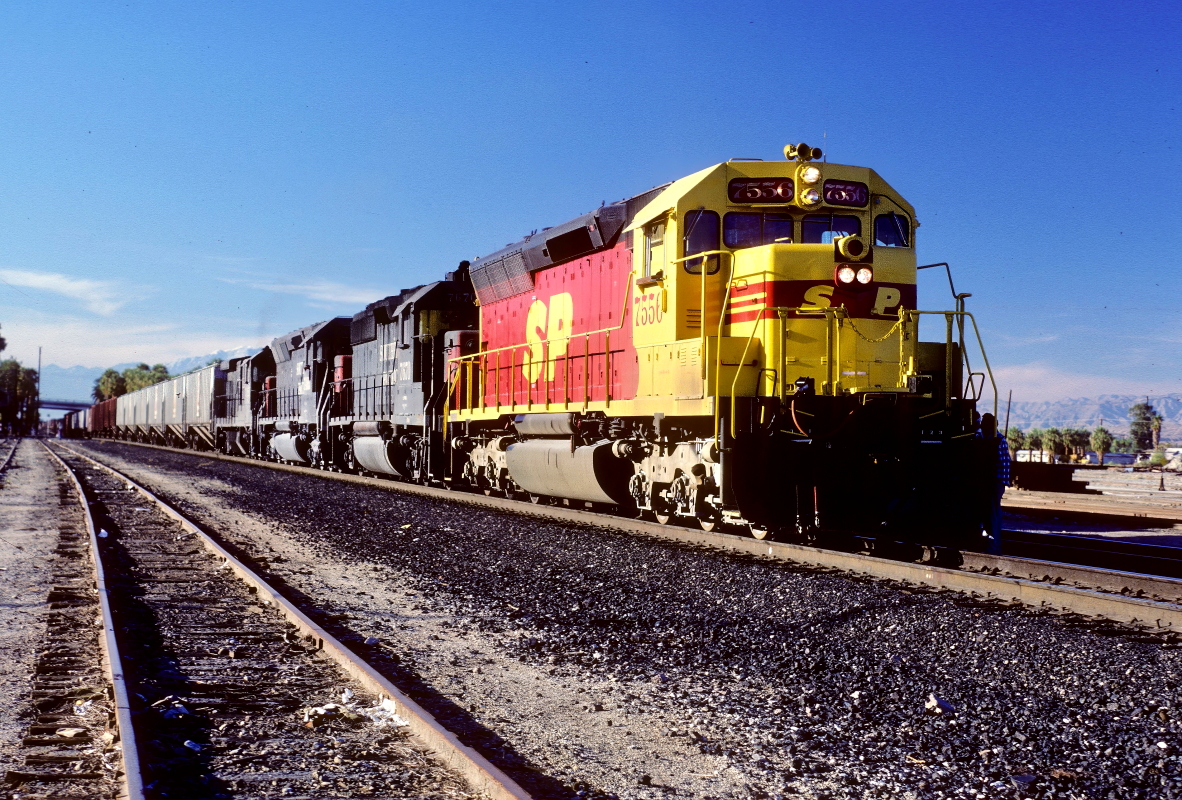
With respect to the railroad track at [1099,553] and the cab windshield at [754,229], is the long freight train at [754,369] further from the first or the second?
the railroad track at [1099,553]

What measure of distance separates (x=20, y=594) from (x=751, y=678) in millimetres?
5752

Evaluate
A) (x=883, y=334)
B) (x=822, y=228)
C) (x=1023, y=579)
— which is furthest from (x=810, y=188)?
(x=1023, y=579)

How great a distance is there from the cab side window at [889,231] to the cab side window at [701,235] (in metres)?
1.61

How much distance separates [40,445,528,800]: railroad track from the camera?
3699 mm

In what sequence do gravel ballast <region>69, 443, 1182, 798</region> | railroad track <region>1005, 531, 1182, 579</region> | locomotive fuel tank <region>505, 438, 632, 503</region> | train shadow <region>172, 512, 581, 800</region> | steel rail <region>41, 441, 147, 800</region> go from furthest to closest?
locomotive fuel tank <region>505, 438, 632, 503</region> → railroad track <region>1005, 531, 1182, 579</region> → gravel ballast <region>69, 443, 1182, 798</region> → train shadow <region>172, 512, 581, 800</region> → steel rail <region>41, 441, 147, 800</region>

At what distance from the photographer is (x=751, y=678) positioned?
17.2 feet

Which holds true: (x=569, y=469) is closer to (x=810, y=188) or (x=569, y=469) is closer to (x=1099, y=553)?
(x=810, y=188)

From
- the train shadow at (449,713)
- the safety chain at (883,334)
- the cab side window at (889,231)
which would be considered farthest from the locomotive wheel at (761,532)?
the train shadow at (449,713)

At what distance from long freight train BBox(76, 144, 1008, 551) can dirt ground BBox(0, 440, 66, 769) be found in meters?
5.59

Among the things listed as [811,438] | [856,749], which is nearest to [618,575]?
[811,438]

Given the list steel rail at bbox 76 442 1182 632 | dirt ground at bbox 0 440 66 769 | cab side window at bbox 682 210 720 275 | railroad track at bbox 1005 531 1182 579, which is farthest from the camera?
cab side window at bbox 682 210 720 275

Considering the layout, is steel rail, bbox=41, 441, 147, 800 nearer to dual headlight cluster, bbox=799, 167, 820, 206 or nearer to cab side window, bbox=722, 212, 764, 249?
cab side window, bbox=722, 212, 764, 249

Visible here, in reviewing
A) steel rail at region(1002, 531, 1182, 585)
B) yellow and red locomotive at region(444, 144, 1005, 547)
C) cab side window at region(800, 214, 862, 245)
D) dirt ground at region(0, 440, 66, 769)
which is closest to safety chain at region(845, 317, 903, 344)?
yellow and red locomotive at region(444, 144, 1005, 547)

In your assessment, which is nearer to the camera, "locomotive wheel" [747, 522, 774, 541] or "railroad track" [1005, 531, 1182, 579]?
"railroad track" [1005, 531, 1182, 579]
